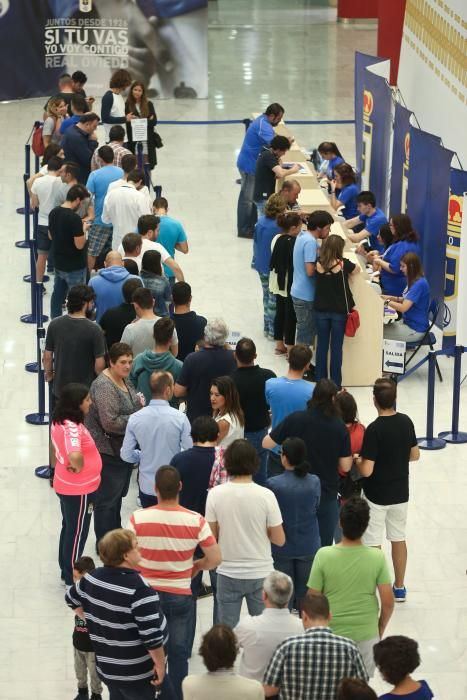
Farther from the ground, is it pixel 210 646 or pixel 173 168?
pixel 210 646

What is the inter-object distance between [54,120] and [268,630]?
10562 mm

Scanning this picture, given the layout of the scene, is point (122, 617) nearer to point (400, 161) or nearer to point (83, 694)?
point (83, 694)

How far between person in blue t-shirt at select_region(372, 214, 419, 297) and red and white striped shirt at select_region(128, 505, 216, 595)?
19.7 feet

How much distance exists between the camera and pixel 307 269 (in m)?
11.2

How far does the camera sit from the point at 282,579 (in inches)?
237

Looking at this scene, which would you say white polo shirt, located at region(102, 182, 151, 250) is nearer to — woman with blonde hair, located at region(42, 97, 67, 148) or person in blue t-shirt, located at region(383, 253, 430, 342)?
person in blue t-shirt, located at region(383, 253, 430, 342)

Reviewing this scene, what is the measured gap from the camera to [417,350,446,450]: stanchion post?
10.4 metres

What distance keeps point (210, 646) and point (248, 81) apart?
2074 centimetres

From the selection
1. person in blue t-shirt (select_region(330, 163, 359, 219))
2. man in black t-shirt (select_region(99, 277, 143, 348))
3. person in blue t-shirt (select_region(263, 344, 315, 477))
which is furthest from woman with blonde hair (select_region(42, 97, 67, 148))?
person in blue t-shirt (select_region(263, 344, 315, 477))

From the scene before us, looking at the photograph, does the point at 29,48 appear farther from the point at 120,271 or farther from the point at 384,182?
the point at 120,271

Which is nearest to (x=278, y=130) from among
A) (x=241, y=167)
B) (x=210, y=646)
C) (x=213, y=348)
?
(x=241, y=167)

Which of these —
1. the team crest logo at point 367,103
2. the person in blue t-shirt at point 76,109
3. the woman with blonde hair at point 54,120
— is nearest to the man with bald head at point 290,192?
the person in blue t-shirt at point 76,109

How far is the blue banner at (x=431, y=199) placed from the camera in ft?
40.6

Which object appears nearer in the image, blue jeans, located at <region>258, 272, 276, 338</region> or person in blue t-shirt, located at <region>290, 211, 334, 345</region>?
person in blue t-shirt, located at <region>290, 211, 334, 345</region>
